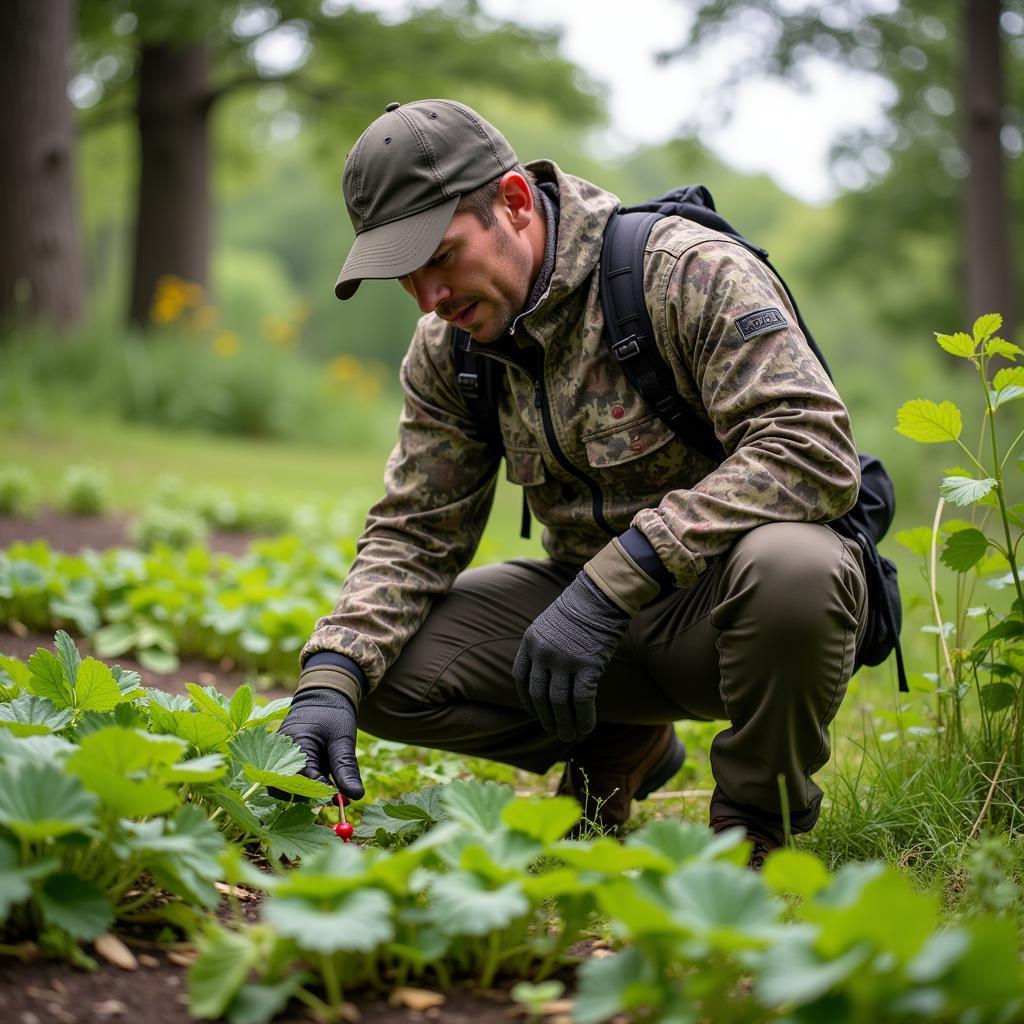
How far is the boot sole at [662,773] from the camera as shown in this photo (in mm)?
3107

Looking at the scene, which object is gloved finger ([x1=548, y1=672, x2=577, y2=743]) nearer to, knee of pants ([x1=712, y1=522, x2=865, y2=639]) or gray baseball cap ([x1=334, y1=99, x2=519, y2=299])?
knee of pants ([x1=712, y1=522, x2=865, y2=639])

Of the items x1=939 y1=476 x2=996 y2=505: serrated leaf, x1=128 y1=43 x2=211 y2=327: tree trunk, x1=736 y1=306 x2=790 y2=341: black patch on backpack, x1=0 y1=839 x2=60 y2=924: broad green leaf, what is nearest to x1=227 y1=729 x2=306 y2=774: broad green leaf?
x1=0 y1=839 x2=60 y2=924: broad green leaf

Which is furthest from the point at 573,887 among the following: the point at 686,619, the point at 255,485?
the point at 255,485

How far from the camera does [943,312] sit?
2325 centimetres

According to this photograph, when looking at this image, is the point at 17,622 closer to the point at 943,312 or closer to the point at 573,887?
the point at 573,887

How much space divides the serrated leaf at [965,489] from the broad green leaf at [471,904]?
1.23 m

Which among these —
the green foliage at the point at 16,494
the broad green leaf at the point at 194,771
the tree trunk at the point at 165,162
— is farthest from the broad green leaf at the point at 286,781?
the tree trunk at the point at 165,162

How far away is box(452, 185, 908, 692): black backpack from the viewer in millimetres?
2555

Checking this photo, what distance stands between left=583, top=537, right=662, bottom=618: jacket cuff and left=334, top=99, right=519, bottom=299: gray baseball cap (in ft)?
2.31

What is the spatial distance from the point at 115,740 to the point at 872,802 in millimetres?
1660

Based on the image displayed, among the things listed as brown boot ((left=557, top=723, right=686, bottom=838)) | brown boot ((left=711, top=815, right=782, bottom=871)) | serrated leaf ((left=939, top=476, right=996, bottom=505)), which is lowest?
brown boot ((left=557, top=723, right=686, bottom=838))

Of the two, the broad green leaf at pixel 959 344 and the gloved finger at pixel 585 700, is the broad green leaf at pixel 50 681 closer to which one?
the gloved finger at pixel 585 700

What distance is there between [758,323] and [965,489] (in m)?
0.52

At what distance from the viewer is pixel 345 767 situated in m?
2.41
